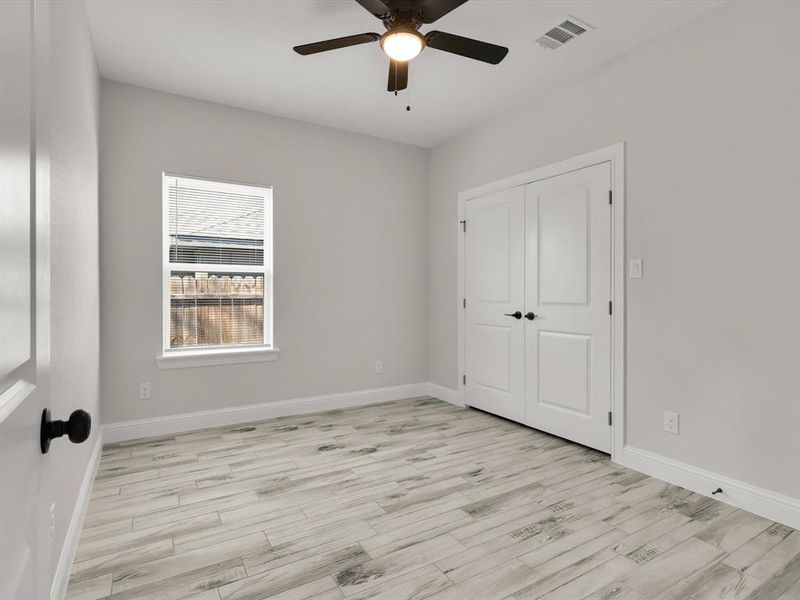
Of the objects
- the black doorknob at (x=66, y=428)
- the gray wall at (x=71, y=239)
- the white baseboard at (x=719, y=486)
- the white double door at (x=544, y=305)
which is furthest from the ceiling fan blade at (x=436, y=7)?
the white baseboard at (x=719, y=486)

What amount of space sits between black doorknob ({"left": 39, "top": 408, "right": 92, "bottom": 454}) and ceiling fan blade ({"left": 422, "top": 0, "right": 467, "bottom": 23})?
2.16 metres

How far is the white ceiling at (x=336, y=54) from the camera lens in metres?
2.65

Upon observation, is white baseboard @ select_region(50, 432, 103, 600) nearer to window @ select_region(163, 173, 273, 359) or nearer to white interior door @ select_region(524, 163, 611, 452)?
window @ select_region(163, 173, 273, 359)

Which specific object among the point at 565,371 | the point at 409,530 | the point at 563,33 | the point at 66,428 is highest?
the point at 563,33

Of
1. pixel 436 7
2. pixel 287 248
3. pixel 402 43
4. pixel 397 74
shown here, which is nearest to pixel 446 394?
pixel 287 248

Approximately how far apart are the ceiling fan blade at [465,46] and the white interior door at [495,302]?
5.12ft

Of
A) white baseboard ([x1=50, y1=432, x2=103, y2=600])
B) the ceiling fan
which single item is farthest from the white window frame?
the ceiling fan

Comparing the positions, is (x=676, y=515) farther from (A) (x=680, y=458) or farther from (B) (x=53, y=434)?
(B) (x=53, y=434)

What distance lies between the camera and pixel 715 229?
260 centimetres

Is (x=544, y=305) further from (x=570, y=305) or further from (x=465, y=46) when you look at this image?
(x=465, y=46)

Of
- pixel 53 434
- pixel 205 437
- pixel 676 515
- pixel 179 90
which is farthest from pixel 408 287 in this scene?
pixel 53 434

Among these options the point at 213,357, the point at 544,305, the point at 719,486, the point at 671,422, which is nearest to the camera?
the point at 719,486

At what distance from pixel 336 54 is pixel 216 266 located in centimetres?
201

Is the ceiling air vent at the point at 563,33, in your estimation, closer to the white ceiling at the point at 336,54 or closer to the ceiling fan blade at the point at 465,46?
the white ceiling at the point at 336,54
